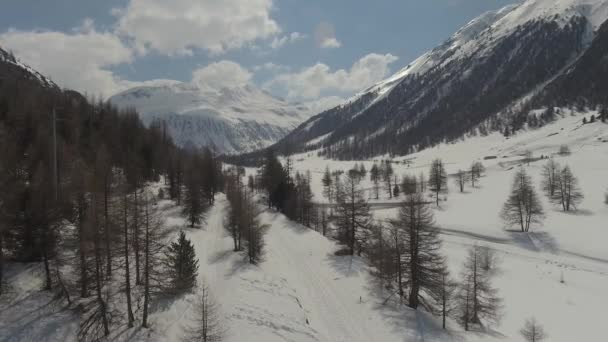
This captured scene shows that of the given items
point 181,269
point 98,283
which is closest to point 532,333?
point 181,269

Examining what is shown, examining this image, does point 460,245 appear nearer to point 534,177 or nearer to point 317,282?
point 317,282

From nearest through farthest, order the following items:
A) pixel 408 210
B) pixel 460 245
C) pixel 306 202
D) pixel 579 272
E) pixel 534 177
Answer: pixel 408 210, pixel 579 272, pixel 460 245, pixel 306 202, pixel 534 177

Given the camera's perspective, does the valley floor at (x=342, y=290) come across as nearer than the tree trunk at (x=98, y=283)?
No

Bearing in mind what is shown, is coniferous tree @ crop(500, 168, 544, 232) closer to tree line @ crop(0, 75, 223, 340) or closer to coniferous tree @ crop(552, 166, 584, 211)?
coniferous tree @ crop(552, 166, 584, 211)

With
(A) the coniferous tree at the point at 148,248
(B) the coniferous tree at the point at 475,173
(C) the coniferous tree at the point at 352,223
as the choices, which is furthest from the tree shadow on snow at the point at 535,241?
(A) the coniferous tree at the point at 148,248


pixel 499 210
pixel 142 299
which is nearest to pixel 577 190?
pixel 499 210

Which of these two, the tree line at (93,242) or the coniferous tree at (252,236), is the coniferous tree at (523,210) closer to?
the coniferous tree at (252,236)

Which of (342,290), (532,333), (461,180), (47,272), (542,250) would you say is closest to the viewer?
(47,272)

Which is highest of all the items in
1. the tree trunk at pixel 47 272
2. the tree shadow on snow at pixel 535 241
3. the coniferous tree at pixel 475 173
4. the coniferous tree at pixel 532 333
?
the coniferous tree at pixel 475 173

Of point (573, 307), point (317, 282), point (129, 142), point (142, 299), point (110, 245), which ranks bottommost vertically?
point (573, 307)

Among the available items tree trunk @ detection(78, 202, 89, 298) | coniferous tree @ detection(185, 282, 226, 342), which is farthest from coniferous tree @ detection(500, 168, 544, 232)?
tree trunk @ detection(78, 202, 89, 298)

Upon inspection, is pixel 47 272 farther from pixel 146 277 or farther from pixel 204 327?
pixel 204 327
